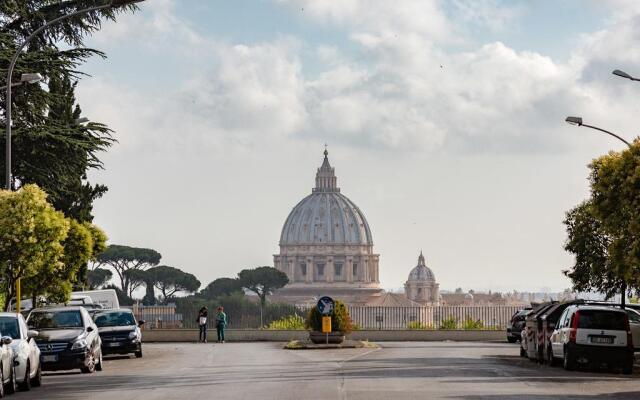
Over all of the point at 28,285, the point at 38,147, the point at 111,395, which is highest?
the point at 38,147

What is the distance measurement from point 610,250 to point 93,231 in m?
18.4

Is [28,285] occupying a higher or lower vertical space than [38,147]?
lower

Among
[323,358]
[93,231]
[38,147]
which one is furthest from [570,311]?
[93,231]

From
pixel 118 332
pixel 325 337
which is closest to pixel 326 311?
pixel 325 337

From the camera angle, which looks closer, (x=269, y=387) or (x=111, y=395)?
(x=111, y=395)

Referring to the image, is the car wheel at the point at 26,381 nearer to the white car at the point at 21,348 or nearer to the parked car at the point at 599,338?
the white car at the point at 21,348

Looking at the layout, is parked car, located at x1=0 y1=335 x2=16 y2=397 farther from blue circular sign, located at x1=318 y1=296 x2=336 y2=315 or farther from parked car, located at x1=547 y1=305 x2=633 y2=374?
blue circular sign, located at x1=318 y1=296 x2=336 y2=315

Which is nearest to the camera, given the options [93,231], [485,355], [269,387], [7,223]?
[269,387]

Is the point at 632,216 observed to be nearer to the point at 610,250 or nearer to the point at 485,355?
the point at 610,250

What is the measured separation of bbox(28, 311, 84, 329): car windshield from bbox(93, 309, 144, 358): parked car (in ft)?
26.6

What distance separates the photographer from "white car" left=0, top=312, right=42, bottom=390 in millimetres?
22617

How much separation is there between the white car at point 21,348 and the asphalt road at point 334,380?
11.5 inches

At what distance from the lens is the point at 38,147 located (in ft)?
123

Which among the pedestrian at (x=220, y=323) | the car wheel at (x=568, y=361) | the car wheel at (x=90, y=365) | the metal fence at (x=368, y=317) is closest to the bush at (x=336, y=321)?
the pedestrian at (x=220, y=323)
